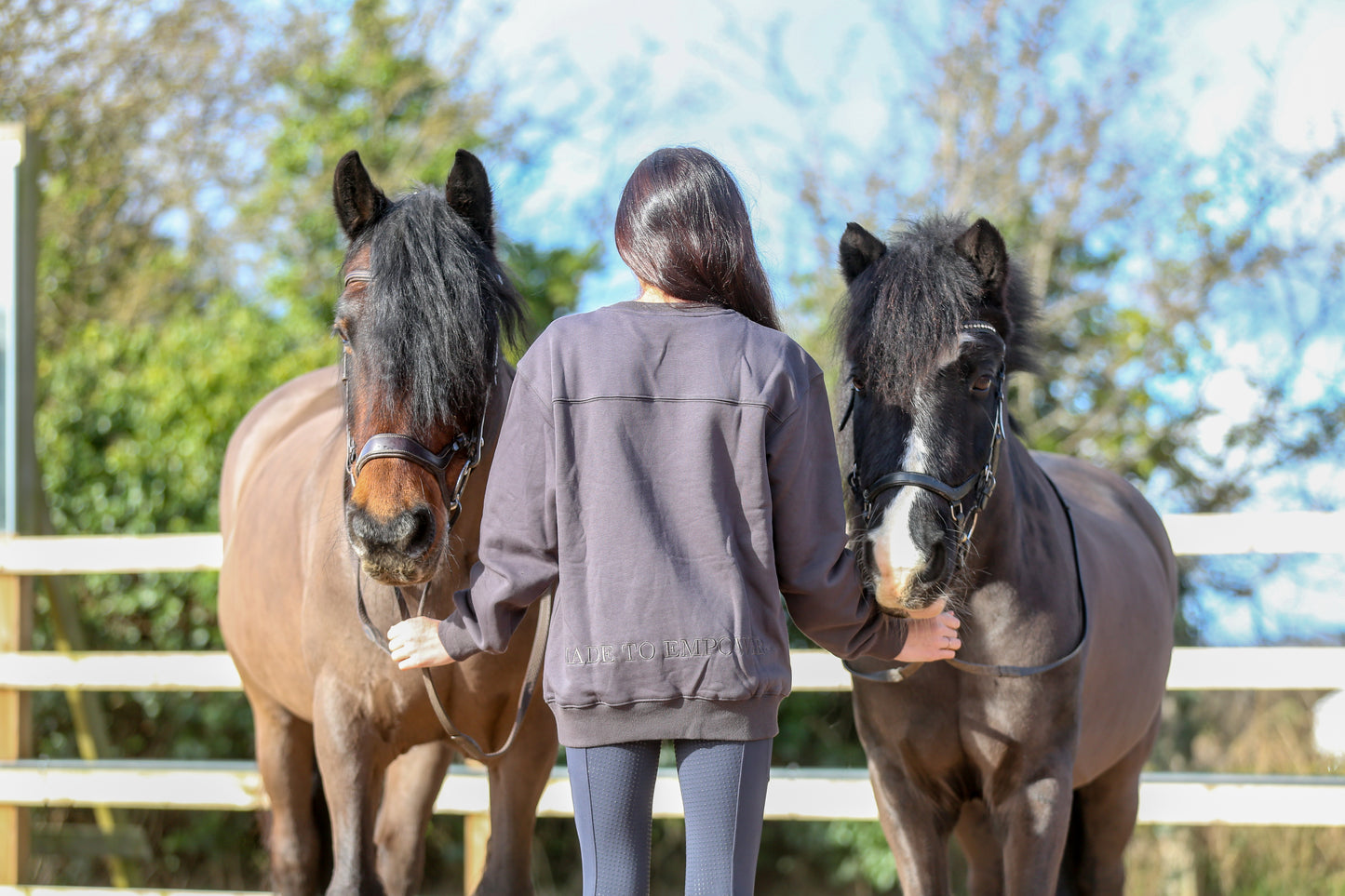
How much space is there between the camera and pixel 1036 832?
2.53 m

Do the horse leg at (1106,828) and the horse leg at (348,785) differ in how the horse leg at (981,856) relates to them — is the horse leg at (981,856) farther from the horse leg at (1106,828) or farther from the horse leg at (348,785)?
the horse leg at (348,785)

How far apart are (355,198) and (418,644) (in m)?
1.14

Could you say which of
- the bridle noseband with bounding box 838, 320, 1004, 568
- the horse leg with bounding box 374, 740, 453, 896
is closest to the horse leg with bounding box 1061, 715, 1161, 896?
the bridle noseband with bounding box 838, 320, 1004, 568

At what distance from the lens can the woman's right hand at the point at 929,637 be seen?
203 cm

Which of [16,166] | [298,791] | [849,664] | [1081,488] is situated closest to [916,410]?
[849,664]

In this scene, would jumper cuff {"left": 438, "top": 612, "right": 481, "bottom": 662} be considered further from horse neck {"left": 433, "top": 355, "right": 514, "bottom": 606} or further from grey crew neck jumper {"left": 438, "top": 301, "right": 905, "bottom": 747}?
horse neck {"left": 433, "top": 355, "right": 514, "bottom": 606}

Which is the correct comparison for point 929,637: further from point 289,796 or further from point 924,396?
point 289,796

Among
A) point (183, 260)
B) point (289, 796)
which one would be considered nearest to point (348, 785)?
point (289, 796)

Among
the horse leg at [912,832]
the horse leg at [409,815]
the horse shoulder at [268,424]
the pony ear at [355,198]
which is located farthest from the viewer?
the horse shoulder at [268,424]

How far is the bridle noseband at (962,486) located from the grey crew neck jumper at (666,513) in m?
0.52

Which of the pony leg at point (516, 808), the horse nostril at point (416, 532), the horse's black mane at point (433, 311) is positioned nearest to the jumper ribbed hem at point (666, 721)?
the horse nostril at point (416, 532)

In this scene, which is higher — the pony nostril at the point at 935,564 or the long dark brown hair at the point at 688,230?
the long dark brown hair at the point at 688,230

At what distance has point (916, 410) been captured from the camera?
7.66ft

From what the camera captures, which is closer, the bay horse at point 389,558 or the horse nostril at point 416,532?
the horse nostril at point 416,532
